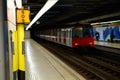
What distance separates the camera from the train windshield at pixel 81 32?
21.0m

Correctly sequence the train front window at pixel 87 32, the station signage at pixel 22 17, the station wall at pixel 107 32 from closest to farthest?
the station signage at pixel 22 17 < the train front window at pixel 87 32 < the station wall at pixel 107 32

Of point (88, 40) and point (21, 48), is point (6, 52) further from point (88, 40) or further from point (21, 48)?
point (88, 40)

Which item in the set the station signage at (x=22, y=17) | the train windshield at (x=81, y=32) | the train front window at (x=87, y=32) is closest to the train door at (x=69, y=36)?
the train windshield at (x=81, y=32)

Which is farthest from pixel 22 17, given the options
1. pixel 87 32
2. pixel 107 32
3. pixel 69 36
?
pixel 107 32

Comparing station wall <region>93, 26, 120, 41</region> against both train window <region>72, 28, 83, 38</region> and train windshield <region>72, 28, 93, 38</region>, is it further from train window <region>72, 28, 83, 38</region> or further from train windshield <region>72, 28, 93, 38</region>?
train window <region>72, 28, 83, 38</region>

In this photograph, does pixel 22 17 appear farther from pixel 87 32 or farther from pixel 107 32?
pixel 107 32

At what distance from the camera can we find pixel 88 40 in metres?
21.7

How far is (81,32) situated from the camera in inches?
843

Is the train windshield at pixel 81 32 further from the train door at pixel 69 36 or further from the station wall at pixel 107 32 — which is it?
the station wall at pixel 107 32

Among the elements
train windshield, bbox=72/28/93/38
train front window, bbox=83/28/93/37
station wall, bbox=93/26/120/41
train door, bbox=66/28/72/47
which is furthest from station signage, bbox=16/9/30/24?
station wall, bbox=93/26/120/41

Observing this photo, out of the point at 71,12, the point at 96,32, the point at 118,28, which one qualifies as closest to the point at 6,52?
the point at 71,12

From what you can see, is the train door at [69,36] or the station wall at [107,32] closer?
the train door at [69,36]

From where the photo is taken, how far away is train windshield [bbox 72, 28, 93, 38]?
829 inches

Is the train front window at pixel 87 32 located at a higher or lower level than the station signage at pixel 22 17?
lower
